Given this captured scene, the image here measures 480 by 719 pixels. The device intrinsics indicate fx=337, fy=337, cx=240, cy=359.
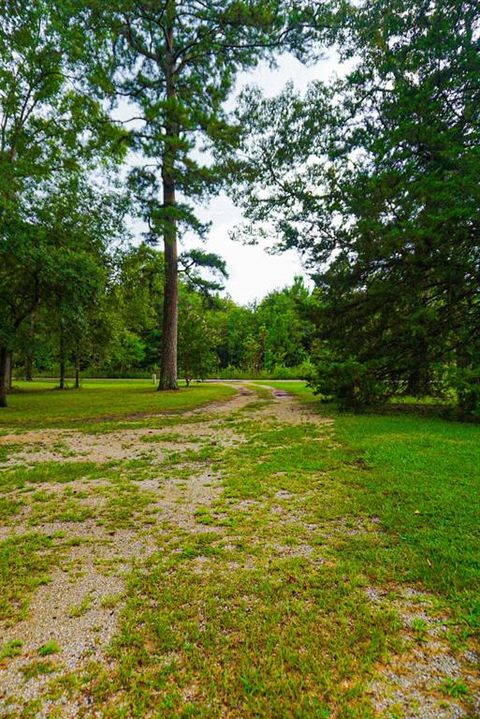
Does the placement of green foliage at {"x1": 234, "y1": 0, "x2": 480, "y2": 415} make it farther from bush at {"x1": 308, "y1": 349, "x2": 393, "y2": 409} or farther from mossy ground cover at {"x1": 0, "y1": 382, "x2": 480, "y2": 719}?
mossy ground cover at {"x1": 0, "y1": 382, "x2": 480, "y2": 719}

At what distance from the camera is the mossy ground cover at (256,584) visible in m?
1.29

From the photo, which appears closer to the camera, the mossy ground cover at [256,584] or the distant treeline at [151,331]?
the mossy ground cover at [256,584]

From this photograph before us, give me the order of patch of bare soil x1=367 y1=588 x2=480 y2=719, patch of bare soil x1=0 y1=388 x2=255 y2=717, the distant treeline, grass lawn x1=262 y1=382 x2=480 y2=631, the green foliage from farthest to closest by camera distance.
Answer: the distant treeline < the green foliage < grass lawn x1=262 y1=382 x2=480 y2=631 < patch of bare soil x1=0 y1=388 x2=255 y2=717 < patch of bare soil x1=367 y1=588 x2=480 y2=719

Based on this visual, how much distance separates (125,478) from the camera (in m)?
4.00

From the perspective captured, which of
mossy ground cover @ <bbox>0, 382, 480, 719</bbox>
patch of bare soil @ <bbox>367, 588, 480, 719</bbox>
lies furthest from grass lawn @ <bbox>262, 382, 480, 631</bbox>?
patch of bare soil @ <bbox>367, 588, 480, 719</bbox>

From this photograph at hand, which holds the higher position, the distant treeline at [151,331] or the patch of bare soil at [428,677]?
the distant treeline at [151,331]

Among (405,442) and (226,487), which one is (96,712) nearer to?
(226,487)

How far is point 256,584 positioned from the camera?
6.40 feet

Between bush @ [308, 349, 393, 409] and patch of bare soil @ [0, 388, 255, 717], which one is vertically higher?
bush @ [308, 349, 393, 409]

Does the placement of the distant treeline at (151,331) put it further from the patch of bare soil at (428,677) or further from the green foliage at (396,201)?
the patch of bare soil at (428,677)

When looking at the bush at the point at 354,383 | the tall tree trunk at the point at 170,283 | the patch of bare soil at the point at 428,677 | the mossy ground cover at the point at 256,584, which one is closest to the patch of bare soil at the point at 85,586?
the mossy ground cover at the point at 256,584

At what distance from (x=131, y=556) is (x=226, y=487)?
1.45 metres

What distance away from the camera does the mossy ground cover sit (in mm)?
1294

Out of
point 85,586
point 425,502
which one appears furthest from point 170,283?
point 85,586
